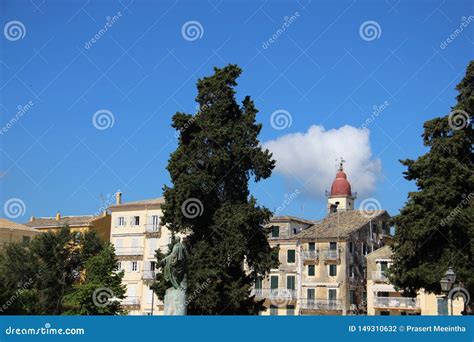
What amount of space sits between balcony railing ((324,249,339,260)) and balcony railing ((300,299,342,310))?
3.69 meters

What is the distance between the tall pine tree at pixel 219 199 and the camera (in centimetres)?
3653

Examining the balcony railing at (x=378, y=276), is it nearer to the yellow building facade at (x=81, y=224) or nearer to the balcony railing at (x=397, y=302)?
the balcony railing at (x=397, y=302)

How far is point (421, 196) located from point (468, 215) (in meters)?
2.46

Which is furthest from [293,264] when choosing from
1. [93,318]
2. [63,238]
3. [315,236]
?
[93,318]

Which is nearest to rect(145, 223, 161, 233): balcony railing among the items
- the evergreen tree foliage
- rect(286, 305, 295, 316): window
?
rect(286, 305, 295, 316): window

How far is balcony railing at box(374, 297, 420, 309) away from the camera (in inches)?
2133

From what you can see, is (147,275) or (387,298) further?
(147,275)

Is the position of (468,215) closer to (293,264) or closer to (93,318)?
(93,318)

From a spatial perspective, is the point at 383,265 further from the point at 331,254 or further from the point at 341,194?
the point at 341,194

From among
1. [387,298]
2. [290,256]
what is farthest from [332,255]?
[387,298]

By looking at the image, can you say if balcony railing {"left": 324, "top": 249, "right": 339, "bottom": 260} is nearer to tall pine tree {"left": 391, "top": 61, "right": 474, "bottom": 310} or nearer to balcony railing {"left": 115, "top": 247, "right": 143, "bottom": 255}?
balcony railing {"left": 115, "top": 247, "right": 143, "bottom": 255}

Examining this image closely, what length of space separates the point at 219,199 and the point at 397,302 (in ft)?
77.6

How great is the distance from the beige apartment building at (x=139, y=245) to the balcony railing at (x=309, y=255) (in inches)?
539

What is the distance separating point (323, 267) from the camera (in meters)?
59.8
